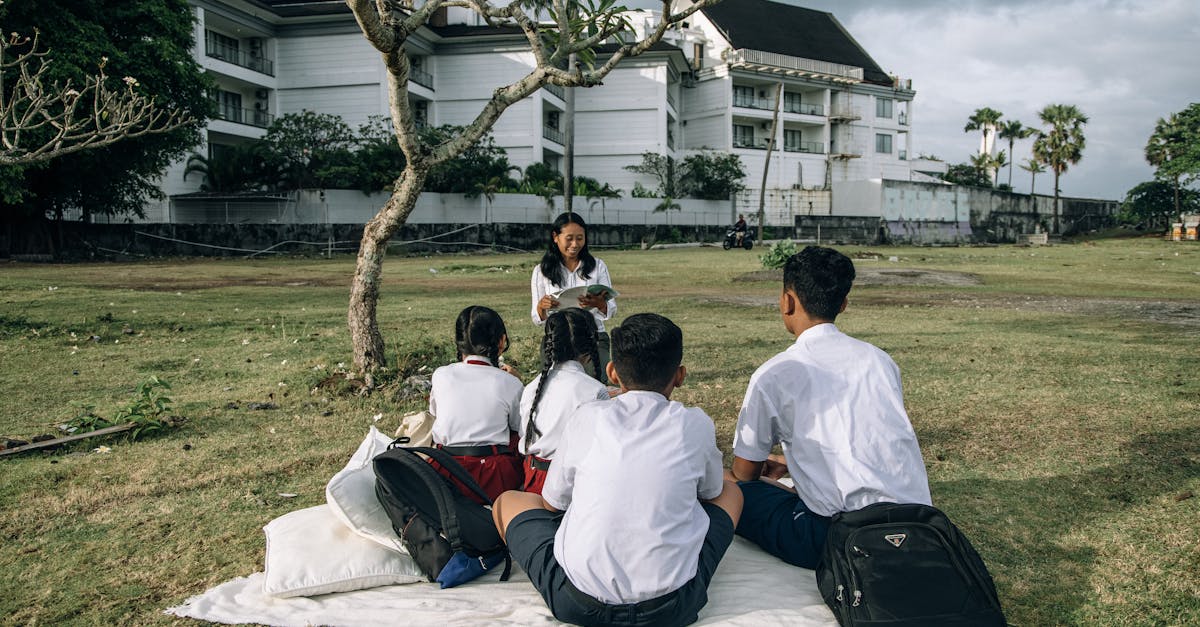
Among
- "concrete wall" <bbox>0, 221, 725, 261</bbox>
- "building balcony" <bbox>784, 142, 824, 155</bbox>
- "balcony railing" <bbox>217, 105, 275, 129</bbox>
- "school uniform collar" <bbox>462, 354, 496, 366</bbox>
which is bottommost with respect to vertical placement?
"school uniform collar" <bbox>462, 354, 496, 366</bbox>

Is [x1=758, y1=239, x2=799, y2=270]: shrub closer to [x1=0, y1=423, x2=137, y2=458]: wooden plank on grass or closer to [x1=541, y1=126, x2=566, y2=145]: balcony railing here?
[x1=0, y1=423, x2=137, y2=458]: wooden plank on grass

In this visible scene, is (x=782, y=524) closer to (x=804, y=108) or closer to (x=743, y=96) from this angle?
(x=743, y=96)

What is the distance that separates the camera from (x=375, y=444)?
489 cm

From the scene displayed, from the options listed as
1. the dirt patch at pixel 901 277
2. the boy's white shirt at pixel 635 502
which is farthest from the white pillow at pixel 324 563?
the dirt patch at pixel 901 277

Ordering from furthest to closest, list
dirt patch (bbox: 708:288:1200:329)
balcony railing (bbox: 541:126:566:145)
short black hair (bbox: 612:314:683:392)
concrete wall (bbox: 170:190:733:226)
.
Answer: balcony railing (bbox: 541:126:566:145) < concrete wall (bbox: 170:190:733:226) < dirt patch (bbox: 708:288:1200:329) < short black hair (bbox: 612:314:683:392)

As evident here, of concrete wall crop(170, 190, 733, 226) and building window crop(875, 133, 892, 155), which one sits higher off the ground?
building window crop(875, 133, 892, 155)

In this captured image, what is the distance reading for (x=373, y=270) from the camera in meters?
Answer: 7.45

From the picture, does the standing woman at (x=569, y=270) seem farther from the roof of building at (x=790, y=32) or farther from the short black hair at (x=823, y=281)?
the roof of building at (x=790, y=32)

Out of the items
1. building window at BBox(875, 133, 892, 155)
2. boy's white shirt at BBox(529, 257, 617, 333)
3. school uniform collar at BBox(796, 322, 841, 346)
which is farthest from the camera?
building window at BBox(875, 133, 892, 155)

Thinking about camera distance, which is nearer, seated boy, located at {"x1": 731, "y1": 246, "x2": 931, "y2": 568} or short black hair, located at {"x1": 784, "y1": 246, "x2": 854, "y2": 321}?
seated boy, located at {"x1": 731, "y1": 246, "x2": 931, "y2": 568}

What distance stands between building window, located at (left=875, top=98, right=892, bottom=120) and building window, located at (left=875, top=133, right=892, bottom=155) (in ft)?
4.34

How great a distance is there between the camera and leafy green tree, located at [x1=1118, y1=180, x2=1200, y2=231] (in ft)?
150

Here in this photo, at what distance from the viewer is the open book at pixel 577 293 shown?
569 centimetres

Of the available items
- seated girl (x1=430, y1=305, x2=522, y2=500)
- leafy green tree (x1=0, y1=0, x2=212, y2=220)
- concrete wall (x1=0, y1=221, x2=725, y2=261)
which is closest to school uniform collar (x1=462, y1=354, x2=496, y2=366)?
seated girl (x1=430, y1=305, x2=522, y2=500)
